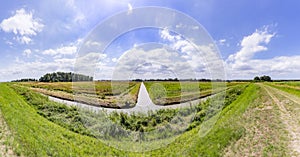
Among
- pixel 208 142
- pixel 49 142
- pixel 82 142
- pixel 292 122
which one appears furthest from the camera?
pixel 82 142

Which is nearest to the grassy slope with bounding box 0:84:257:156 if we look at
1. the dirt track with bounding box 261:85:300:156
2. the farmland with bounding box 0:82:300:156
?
the farmland with bounding box 0:82:300:156

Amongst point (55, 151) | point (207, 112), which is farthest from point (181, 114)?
point (55, 151)

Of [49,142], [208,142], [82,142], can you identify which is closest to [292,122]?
[208,142]

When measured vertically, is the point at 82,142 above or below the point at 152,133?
above

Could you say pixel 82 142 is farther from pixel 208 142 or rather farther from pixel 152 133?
pixel 208 142

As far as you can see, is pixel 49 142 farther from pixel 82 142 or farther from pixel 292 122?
pixel 292 122

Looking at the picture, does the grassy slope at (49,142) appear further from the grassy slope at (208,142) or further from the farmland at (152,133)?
the grassy slope at (208,142)

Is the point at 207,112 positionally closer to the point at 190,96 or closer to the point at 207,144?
the point at 190,96

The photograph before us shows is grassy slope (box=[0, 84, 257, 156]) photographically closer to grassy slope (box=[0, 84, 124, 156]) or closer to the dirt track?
grassy slope (box=[0, 84, 124, 156])

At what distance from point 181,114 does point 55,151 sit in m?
13.8

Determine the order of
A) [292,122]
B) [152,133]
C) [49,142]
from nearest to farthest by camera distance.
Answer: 1. [49,142]
2. [292,122]
3. [152,133]

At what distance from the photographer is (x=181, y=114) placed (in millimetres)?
23328

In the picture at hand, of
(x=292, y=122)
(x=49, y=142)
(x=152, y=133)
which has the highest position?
(x=292, y=122)

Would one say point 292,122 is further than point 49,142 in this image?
Yes
